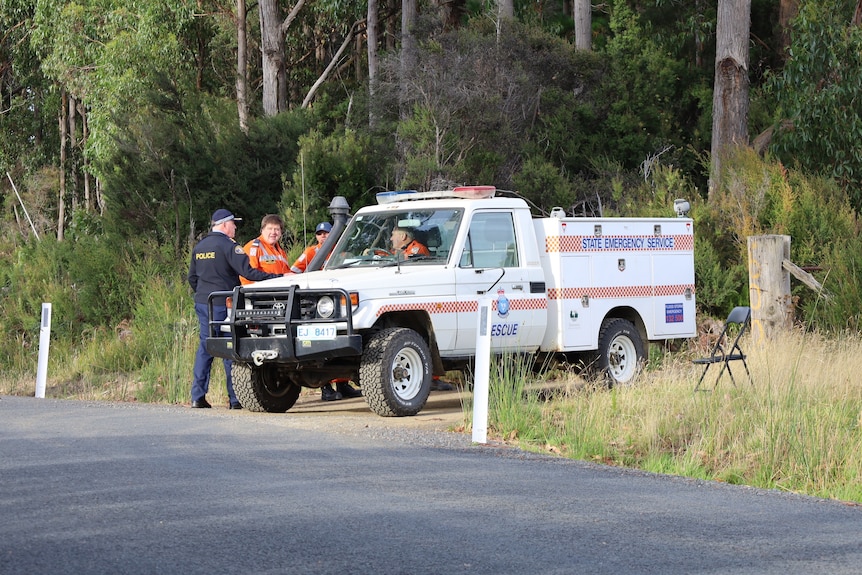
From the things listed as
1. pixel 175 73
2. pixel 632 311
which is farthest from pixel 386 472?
pixel 175 73

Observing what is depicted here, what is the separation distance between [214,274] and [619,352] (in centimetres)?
454

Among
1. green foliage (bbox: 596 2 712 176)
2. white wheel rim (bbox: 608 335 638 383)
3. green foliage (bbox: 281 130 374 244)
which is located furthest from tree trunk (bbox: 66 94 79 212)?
white wheel rim (bbox: 608 335 638 383)

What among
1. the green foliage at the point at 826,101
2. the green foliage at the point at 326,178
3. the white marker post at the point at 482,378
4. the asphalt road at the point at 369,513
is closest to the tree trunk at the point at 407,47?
the green foliage at the point at 326,178

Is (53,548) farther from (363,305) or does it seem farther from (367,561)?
(363,305)

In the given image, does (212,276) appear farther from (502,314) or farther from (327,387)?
(502,314)

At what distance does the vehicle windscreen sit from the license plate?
110 cm

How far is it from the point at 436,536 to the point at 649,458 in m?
3.98

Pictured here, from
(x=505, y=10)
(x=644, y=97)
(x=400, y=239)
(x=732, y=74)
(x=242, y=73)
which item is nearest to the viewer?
(x=400, y=239)

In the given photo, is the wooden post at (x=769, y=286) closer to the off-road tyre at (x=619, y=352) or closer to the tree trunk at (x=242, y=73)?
the off-road tyre at (x=619, y=352)

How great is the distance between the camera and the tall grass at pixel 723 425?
9750 mm

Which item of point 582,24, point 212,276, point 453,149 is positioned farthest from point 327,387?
point 582,24

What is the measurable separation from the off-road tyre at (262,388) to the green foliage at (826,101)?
43.2 ft

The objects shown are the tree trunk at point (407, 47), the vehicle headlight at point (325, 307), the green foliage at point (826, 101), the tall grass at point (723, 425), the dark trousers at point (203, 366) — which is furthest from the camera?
the tree trunk at point (407, 47)

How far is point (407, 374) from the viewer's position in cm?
1238
